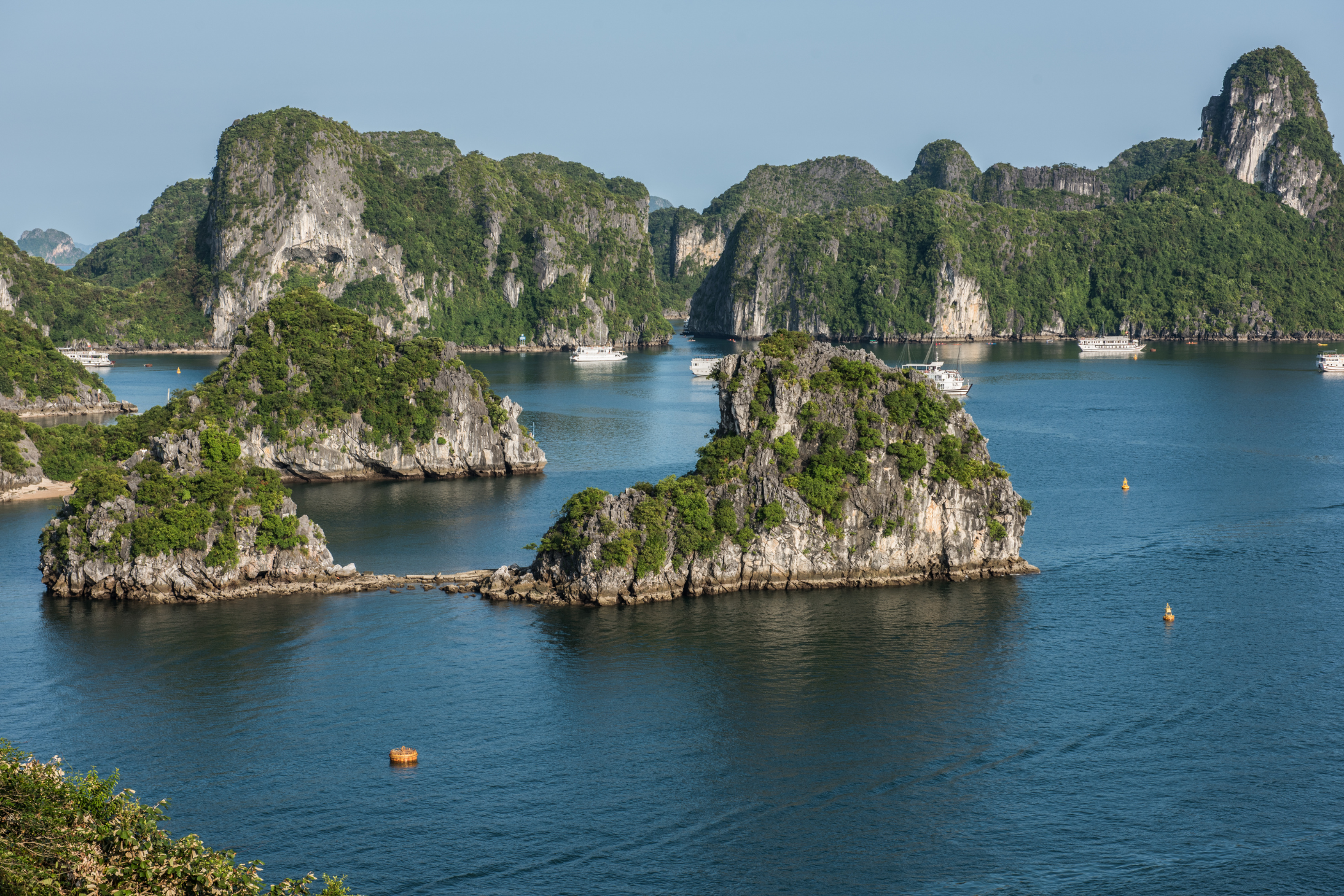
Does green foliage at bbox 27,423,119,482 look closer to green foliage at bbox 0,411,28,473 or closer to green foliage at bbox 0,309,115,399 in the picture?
green foliage at bbox 0,411,28,473

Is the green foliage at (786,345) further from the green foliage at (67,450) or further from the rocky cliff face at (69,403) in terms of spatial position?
the rocky cliff face at (69,403)

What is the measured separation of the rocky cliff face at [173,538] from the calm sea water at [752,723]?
211 cm

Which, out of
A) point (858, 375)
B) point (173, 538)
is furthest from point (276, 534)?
point (858, 375)

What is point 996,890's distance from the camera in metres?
38.7

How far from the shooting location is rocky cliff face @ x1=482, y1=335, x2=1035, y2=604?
69000 mm

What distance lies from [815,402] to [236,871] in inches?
1980

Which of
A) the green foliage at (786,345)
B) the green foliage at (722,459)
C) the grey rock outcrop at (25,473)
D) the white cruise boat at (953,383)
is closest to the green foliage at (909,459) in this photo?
the green foliage at (786,345)

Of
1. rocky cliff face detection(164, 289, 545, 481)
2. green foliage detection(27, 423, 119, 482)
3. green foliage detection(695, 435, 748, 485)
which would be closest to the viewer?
green foliage detection(695, 435, 748, 485)

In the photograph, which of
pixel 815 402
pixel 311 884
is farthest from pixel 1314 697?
pixel 311 884

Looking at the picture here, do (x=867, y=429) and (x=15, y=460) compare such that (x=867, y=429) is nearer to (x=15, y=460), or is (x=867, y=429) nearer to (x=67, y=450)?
(x=15, y=460)

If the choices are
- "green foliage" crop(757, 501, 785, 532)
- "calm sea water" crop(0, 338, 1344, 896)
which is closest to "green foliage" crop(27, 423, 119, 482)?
"calm sea water" crop(0, 338, 1344, 896)

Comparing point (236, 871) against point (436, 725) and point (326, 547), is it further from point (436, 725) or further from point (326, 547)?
point (326, 547)

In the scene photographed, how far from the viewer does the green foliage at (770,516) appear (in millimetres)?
70938

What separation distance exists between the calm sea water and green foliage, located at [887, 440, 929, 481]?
7.22m
